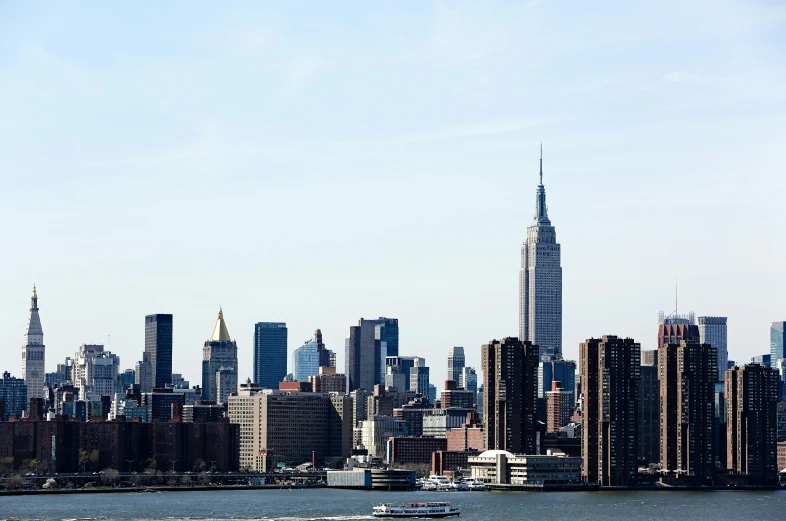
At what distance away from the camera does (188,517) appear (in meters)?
192

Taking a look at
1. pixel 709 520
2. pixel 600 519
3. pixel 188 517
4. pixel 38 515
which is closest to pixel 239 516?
pixel 188 517

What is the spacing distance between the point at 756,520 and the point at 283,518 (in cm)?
5047

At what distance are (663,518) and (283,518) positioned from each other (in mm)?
41186

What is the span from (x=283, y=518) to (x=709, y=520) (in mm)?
45348

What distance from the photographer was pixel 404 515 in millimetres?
196375

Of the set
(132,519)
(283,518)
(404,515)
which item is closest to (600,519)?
(404,515)

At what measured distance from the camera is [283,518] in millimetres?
188625

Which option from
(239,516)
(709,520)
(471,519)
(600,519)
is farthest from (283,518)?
(709,520)


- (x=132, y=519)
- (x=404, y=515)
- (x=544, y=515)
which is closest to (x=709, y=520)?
(x=544, y=515)

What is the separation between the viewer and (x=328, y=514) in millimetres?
198000

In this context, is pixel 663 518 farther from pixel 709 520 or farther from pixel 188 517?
pixel 188 517

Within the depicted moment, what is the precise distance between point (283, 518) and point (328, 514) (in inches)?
406

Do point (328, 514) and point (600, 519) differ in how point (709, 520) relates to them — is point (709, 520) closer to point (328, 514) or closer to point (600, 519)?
point (600, 519)

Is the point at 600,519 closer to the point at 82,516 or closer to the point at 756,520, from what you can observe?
the point at 756,520
